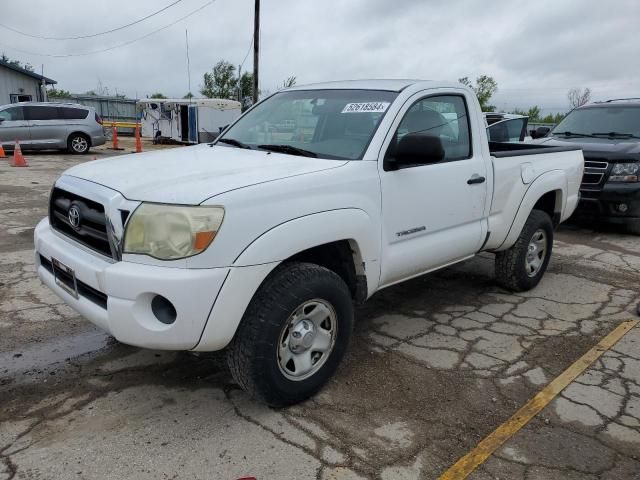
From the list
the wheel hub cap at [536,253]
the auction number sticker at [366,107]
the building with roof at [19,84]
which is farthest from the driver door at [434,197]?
the building with roof at [19,84]

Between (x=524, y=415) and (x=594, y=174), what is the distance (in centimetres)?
543

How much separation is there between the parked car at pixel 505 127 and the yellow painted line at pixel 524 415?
9.23 metres

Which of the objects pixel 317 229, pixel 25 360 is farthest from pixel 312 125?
pixel 25 360

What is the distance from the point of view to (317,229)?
9.08 ft

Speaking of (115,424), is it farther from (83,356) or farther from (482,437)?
(482,437)

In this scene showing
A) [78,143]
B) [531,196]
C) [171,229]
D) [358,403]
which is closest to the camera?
[171,229]

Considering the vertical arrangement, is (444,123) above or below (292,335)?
above

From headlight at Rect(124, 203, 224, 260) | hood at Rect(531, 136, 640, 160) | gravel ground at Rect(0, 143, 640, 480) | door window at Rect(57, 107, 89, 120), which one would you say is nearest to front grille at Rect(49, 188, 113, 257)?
headlight at Rect(124, 203, 224, 260)

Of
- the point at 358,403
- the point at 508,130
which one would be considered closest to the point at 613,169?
the point at 358,403

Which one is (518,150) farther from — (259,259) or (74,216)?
(74,216)

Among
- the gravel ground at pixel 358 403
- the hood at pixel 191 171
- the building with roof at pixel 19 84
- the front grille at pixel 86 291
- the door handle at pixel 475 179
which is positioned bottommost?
the gravel ground at pixel 358 403

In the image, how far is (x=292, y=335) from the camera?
2.85 metres

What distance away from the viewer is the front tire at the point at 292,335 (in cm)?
264

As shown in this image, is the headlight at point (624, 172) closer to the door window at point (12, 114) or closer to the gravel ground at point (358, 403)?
the gravel ground at point (358, 403)
